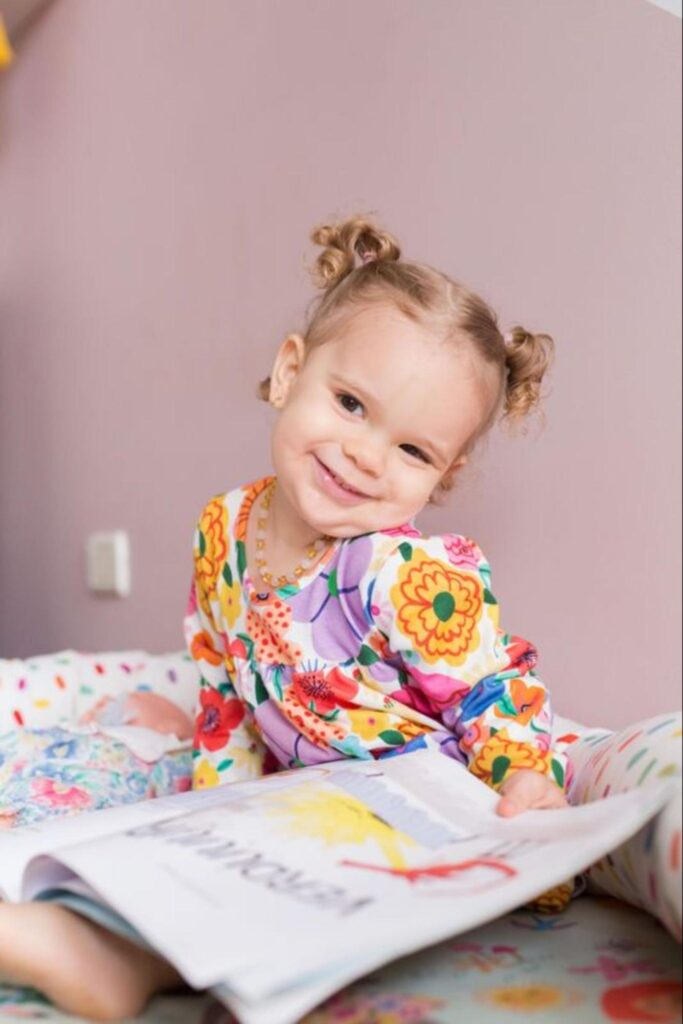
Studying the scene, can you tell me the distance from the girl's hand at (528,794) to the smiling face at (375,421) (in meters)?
0.23

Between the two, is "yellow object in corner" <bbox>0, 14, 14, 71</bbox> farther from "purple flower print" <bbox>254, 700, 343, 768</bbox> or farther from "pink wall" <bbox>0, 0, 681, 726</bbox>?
"purple flower print" <bbox>254, 700, 343, 768</bbox>

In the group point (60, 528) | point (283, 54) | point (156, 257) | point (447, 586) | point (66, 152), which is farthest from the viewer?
point (60, 528)

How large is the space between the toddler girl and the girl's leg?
0.97 feet

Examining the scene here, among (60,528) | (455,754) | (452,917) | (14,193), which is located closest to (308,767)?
(455,754)

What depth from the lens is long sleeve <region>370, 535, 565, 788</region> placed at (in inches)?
32.9

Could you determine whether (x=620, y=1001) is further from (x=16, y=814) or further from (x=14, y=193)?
(x=14, y=193)

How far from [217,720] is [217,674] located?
42 millimetres

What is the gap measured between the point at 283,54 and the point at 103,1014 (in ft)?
3.83

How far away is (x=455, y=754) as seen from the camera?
2.87 ft

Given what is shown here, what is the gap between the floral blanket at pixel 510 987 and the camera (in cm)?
58

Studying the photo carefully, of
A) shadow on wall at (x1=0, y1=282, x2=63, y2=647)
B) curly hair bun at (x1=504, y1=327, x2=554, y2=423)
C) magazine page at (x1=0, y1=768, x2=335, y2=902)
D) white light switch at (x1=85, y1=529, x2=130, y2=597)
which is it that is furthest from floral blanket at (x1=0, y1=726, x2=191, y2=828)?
shadow on wall at (x1=0, y1=282, x2=63, y2=647)

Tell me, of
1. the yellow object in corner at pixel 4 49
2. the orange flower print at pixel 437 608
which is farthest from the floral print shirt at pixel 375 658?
the yellow object in corner at pixel 4 49

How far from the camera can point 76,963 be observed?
0.61 metres

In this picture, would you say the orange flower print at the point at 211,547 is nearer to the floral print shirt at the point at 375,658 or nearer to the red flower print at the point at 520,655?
the floral print shirt at the point at 375,658
